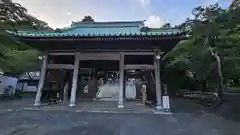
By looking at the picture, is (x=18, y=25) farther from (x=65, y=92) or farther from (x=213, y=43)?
(x=213, y=43)

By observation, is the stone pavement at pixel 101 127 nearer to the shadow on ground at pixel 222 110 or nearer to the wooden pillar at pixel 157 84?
the wooden pillar at pixel 157 84

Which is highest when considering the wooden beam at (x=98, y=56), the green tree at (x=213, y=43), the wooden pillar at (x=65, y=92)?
the green tree at (x=213, y=43)

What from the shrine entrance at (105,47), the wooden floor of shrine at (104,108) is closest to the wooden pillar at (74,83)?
the shrine entrance at (105,47)

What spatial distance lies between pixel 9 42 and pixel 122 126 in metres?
6.74

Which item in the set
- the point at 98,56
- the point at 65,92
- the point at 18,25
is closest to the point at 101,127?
the point at 98,56

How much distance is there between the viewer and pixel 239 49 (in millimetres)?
10445

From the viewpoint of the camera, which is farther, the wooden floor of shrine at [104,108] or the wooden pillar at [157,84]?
the wooden pillar at [157,84]

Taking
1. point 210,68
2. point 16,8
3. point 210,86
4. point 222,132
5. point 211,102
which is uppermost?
point 16,8

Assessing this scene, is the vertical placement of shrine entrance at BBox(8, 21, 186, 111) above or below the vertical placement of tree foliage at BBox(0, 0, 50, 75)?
below

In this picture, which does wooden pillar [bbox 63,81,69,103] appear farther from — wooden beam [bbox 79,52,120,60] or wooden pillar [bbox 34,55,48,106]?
wooden beam [bbox 79,52,120,60]

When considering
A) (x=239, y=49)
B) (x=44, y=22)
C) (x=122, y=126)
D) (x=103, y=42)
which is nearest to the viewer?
(x=122, y=126)

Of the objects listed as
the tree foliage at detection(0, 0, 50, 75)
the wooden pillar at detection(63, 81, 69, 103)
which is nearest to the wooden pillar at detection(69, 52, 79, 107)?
the wooden pillar at detection(63, 81, 69, 103)

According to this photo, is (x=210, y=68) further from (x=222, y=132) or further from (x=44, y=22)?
(x=44, y=22)

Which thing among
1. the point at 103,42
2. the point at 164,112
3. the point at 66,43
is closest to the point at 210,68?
the point at 164,112
